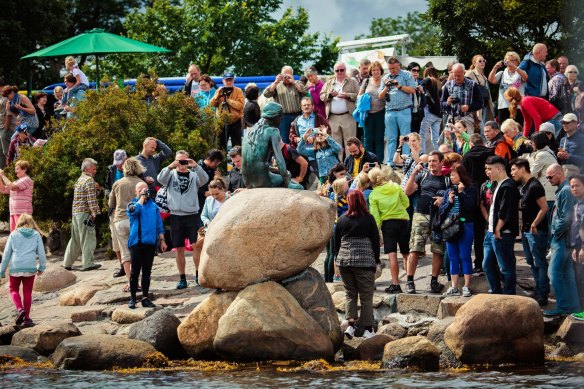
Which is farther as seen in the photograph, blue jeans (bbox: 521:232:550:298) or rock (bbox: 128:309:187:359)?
blue jeans (bbox: 521:232:550:298)

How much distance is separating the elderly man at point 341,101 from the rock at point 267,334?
24.6ft

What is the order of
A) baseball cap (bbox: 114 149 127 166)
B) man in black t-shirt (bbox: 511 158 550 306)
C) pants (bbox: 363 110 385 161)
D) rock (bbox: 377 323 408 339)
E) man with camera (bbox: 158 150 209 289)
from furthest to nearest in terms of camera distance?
pants (bbox: 363 110 385 161)
baseball cap (bbox: 114 149 127 166)
man with camera (bbox: 158 150 209 289)
man in black t-shirt (bbox: 511 158 550 306)
rock (bbox: 377 323 408 339)

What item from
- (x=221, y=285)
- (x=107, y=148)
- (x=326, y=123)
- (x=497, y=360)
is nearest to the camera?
(x=497, y=360)

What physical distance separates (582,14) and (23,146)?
16.6m

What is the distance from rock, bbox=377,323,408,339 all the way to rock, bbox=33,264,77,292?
693 cm

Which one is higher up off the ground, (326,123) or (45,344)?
(326,123)

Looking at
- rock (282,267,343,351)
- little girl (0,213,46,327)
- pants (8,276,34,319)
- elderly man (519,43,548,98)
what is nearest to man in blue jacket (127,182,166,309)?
little girl (0,213,46,327)

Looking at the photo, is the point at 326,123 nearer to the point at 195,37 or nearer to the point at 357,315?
the point at 357,315

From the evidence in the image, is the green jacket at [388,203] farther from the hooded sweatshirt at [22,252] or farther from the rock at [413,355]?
the hooded sweatshirt at [22,252]

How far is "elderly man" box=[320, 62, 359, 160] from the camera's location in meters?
21.7

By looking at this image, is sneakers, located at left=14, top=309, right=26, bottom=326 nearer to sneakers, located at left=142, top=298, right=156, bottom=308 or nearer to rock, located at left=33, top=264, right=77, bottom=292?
sneakers, located at left=142, top=298, right=156, bottom=308

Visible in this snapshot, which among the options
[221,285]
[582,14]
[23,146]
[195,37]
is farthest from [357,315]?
[195,37]

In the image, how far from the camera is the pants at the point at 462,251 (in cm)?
1631

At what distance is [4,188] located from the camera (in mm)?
20766
